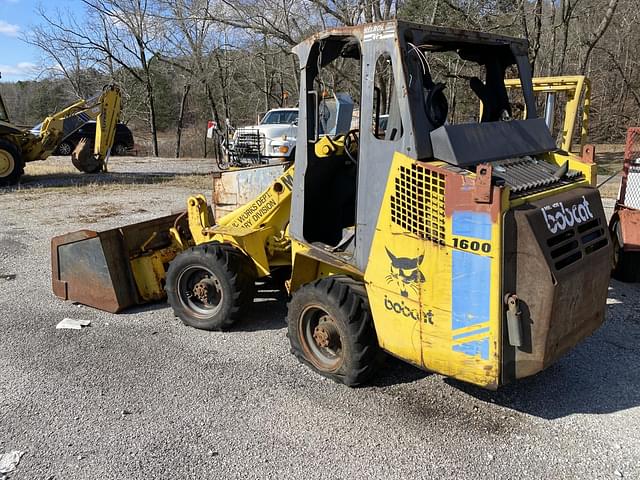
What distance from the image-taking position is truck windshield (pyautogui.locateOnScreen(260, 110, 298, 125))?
631 inches

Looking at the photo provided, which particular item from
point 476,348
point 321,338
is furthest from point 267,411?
point 476,348

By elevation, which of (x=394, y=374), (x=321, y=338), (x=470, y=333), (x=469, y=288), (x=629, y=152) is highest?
(x=629, y=152)

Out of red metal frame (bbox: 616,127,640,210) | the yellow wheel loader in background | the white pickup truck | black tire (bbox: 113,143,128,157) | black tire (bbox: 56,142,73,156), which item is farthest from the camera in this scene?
black tire (bbox: 113,143,128,157)

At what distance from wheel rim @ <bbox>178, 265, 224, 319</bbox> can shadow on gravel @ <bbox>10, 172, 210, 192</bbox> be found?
36.5 feet

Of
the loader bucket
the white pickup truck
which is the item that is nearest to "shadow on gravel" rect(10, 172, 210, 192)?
the white pickup truck

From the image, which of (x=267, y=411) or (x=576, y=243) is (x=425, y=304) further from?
(x=267, y=411)

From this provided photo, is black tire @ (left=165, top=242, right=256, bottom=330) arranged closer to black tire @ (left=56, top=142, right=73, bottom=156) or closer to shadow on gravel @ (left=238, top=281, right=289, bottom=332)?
shadow on gravel @ (left=238, top=281, right=289, bottom=332)

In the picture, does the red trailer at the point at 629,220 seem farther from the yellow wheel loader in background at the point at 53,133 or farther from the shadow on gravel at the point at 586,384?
the yellow wheel loader in background at the point at 53,133

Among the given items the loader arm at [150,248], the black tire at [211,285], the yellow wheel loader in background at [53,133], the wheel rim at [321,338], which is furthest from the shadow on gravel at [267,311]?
the yellow wheel loader in background at [53,133]

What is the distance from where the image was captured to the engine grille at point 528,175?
347 centimetres

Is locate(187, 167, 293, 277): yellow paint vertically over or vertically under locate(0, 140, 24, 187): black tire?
under

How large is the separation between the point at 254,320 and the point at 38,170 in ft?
52.0

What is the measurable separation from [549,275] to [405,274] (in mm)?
866

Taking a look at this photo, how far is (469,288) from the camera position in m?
3.31
